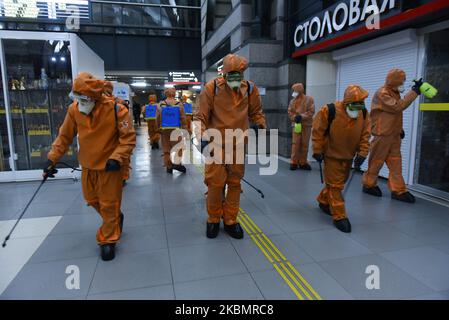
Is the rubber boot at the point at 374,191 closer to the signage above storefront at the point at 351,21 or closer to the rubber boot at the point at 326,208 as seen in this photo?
the rubber boot at the point at 326,208

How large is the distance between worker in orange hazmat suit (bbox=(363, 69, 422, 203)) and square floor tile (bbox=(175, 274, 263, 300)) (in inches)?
118

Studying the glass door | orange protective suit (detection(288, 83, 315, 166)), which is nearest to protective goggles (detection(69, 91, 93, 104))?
the glass door

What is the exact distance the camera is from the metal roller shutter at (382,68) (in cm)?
489

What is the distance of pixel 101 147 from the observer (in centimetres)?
276

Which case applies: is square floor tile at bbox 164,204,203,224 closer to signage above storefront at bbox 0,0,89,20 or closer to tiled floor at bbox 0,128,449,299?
tiled floor at bbox 0,128,449,299

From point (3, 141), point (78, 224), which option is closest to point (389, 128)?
point (78, 224)

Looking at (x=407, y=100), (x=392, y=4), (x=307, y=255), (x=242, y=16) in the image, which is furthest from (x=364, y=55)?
(x=307, y=255)

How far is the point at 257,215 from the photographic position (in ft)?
13.0

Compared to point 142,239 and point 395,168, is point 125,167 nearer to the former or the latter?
point 142,239

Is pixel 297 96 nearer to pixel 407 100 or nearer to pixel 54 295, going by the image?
pixel 407 100

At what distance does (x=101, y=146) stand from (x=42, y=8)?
11857 millimetres

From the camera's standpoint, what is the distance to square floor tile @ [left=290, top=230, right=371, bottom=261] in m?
2.91

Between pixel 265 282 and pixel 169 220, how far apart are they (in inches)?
65.5

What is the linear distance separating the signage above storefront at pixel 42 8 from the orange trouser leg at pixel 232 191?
1175cm
